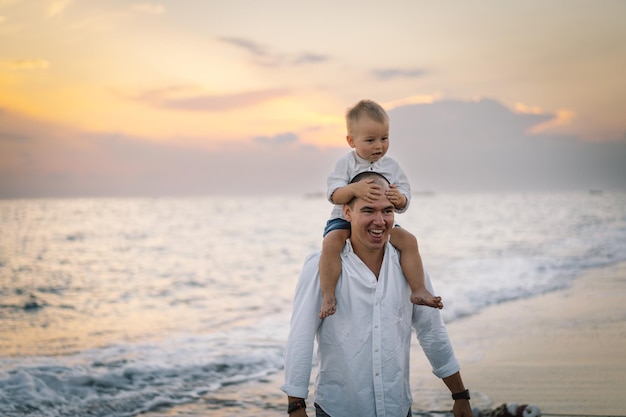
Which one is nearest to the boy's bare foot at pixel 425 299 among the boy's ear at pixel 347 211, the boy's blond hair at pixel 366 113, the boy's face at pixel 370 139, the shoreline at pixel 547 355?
the boy's ear at pixel 347 211

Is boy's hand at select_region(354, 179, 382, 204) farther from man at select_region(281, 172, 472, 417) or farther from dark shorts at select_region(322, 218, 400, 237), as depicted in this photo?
dark shorts at select_region(322, 218, 400, 237)

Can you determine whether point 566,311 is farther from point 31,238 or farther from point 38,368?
point 31,238

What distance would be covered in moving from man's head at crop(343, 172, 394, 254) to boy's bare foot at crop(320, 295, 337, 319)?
1.10ft

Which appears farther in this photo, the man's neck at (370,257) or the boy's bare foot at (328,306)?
the man's neck at (370,257)

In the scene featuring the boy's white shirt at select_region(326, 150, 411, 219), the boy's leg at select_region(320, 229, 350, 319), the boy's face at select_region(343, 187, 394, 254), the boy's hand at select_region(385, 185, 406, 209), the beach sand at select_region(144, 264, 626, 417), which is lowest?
the beach sand at select_region(144, 264, 626, 417)

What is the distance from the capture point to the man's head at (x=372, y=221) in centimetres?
323

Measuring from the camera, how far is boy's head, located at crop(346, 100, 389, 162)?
385cm

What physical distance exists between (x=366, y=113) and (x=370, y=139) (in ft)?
0.60

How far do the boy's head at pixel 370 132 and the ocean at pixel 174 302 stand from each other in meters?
4.43

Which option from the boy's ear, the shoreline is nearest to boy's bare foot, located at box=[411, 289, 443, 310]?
the boy's ear

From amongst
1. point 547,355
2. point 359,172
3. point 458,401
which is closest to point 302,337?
point 458,401

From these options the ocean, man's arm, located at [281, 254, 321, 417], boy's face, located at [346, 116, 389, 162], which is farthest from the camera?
the ocean

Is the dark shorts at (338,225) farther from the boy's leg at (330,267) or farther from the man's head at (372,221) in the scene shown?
the man's head at (372,221)

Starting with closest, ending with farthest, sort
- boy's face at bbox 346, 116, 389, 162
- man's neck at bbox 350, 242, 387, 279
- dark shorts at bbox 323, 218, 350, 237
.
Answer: man's neck at bbox 350, 242, 387, 279, dark shorts at bbox 323, 218, 350, 237, boy's face at bbox 346, 116, 389, 162
